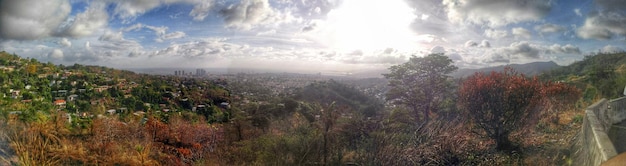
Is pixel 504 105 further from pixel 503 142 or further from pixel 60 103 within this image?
pixel 60 103

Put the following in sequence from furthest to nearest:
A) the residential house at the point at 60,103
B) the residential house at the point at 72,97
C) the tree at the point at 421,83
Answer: the residential house at the point at 72,97
the residential house at the point at 60,103
the tree at the point at 421,83

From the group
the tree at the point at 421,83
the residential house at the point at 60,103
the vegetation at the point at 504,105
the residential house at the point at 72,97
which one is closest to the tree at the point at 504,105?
the vegetation at the point at 504,105

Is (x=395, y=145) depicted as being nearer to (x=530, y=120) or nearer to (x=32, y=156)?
(x=530, y=120)

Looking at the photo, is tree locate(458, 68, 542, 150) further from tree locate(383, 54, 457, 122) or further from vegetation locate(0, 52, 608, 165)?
tree locate(383, 54, 457, 122)

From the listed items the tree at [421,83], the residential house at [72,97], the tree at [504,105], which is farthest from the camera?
the residential house at [72,97]

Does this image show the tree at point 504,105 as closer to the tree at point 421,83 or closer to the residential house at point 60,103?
the tree at point 421,83

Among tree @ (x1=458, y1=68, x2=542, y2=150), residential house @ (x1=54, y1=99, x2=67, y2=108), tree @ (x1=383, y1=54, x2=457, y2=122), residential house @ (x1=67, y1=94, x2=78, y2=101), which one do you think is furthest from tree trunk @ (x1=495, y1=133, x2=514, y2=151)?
residential house @ (x1=67, y1=94, x2=78, y2=101)

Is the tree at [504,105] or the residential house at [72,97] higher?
the tree at [504,105]
